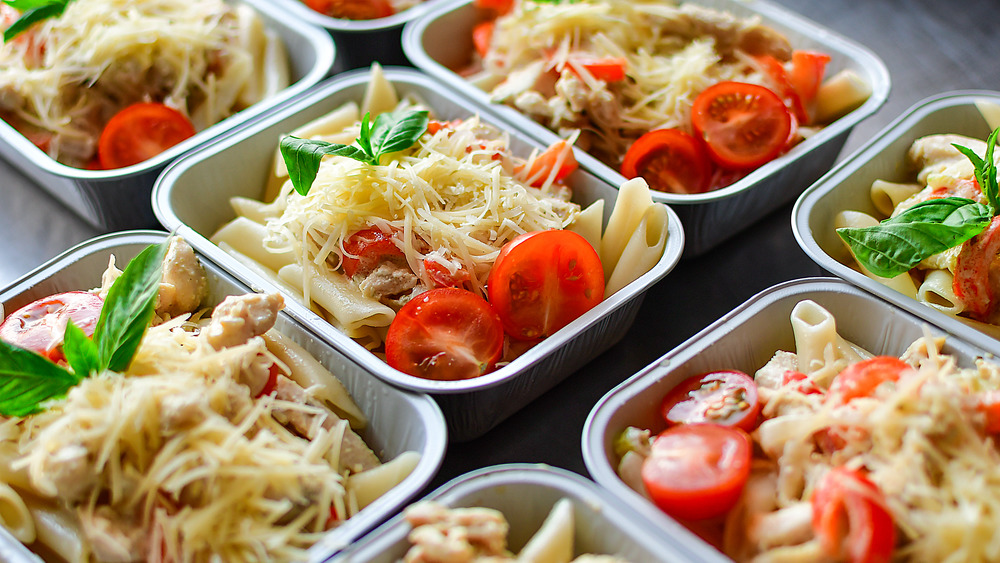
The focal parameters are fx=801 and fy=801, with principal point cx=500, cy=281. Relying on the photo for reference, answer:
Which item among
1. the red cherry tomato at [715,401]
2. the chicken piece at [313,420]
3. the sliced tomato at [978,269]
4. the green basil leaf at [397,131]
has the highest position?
the green basil leaf at [397,131]

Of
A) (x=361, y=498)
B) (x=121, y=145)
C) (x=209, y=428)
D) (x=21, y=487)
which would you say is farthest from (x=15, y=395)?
(x=121, y=145)

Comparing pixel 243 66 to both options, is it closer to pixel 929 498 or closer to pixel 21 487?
pixel 21 487

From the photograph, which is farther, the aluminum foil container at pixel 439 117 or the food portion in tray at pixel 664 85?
the food portion in tray at pixel 664 85

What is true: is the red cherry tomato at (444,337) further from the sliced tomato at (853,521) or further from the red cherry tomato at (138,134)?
the red cherry tomato at (138,134)

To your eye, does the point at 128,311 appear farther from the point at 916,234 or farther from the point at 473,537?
the point at 916,234

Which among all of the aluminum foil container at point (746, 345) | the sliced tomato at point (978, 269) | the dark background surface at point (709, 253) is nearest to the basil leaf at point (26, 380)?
the dark background surface at point (709, 253)

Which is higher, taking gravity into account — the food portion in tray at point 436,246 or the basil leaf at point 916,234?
the basil leaf at point 916,234

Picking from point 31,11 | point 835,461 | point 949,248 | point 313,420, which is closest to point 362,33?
point 31,11
